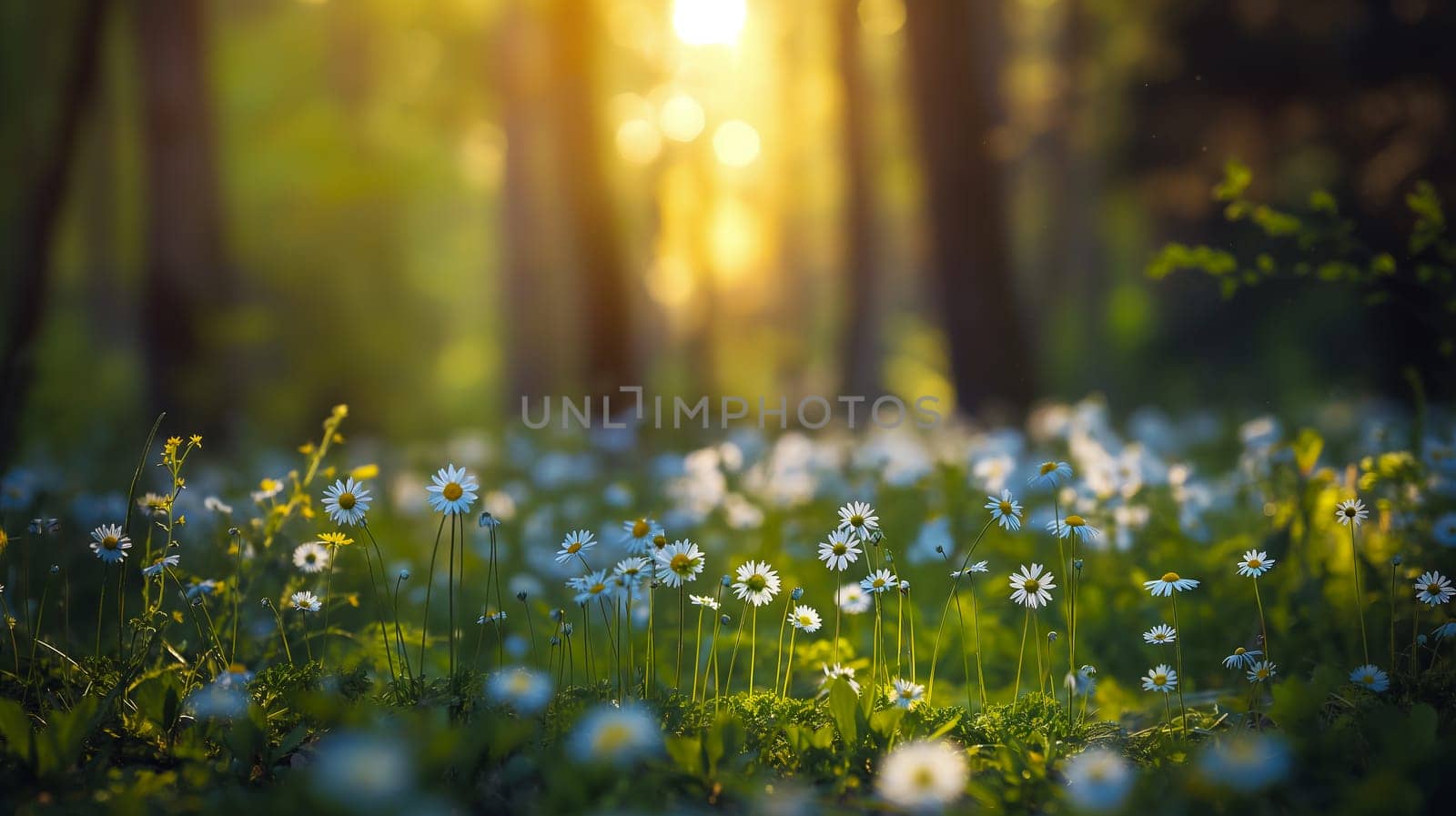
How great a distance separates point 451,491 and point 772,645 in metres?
1.20

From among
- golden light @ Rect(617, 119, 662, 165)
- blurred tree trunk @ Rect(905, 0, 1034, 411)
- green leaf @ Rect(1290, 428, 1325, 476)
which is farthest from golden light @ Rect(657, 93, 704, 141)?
green leaf @ Rect(1290, 428, 1325, 476)

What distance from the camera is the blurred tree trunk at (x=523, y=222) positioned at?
10.6 metres

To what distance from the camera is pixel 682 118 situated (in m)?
23.5

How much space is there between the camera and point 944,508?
421 centimetres

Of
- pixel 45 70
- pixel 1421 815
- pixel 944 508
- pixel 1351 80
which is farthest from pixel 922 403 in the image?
pixel 45 70

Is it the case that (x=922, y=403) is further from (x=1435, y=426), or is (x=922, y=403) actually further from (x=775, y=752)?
(x=775, y=752)

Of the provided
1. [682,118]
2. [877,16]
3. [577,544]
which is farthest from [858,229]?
[682,118]

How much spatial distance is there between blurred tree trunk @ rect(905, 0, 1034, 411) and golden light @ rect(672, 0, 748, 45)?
7.63 metres

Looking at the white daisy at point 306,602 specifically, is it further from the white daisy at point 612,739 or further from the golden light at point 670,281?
the golden light at point 670,281

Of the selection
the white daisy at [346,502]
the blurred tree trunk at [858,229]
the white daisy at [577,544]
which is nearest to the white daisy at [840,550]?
the white daisy at [577,544]

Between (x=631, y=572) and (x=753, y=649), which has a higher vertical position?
(x=631, y=572)

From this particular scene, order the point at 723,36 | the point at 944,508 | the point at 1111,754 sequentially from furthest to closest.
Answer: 1. the point at 723,36
2. the point at 944,508
3. the point at 1111,754

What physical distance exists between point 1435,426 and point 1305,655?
77.6 inches

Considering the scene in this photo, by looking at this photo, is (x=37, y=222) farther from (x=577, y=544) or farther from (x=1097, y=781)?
(x=1097, y=781)
